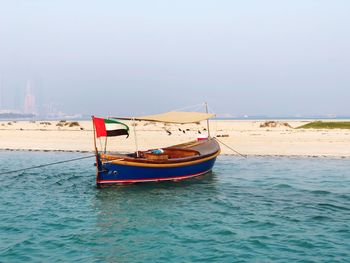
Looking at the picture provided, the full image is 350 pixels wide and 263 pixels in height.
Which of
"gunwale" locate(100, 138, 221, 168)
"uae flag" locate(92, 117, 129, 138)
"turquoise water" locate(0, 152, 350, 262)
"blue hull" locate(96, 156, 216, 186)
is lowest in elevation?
"turquoise water" locate(0, 152, 350, 262)

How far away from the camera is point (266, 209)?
14812 mm

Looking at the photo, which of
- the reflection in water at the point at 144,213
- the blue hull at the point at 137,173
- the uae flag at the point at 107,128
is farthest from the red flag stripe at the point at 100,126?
the reflection in water at the point at 144,213

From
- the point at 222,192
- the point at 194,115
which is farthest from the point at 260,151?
the point at 222,192

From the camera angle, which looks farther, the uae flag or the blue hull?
the blue hull

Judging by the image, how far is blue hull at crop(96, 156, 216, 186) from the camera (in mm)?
19391

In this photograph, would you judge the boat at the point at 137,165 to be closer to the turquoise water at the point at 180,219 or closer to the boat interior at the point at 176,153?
the boat interior at the point at 176,153

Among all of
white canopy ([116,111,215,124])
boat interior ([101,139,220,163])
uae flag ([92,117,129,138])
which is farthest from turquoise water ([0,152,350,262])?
white canopy ([116,111,215,124])

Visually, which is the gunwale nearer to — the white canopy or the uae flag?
the uae flag

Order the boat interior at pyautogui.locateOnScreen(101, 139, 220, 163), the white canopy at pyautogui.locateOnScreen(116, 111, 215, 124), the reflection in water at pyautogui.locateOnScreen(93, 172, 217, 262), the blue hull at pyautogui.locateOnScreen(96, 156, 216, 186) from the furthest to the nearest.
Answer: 1. the white canopy at pyautogui.locateOnScreen(116, 111, 215, 124)
2. the boat interior at pyautogui.locateOnScreen(101, 139, 220, 163)
3. the blue hull at pyautogui.locateOnScreen(96, 156, 216, 186)
4. the reflection in water at pyautogui.locateOnScreen(93, 172, 217, 262)

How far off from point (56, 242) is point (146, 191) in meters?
7.99

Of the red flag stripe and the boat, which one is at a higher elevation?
the red flag stripe

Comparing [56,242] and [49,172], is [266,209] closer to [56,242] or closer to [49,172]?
[56,242]

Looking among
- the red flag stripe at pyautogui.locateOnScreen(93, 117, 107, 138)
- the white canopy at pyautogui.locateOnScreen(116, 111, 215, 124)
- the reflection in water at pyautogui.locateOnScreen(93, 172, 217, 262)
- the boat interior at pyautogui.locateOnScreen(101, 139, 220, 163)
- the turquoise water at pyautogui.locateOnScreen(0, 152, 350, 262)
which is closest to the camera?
the turquoise water at pyautogui.locateOnScreen(0, 152, 350, 262)

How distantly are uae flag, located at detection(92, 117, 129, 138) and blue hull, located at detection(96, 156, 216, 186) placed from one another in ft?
4.74
